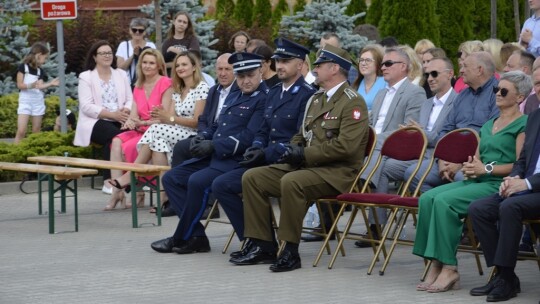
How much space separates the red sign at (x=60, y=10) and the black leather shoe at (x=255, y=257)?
24.8 ft

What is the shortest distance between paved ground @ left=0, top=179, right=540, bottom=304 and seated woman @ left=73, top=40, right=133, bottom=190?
2.90 metres

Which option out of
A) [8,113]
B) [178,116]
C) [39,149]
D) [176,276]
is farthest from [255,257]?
[8,113]

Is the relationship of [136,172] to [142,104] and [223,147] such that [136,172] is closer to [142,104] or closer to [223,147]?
[223,147]

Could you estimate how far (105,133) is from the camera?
15.0 meters

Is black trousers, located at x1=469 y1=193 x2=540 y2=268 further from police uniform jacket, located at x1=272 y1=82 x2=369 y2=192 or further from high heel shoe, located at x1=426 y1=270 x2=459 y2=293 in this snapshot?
police uniform jacket, located at x1=272 y1=82 x2=369 y2=192

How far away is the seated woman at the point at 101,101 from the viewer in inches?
591

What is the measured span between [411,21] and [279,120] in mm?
13300

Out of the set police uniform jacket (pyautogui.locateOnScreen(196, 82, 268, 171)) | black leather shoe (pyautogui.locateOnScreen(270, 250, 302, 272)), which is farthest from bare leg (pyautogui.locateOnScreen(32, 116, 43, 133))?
black leather shoe (pyautogui.locateOnScreen(270, 250, 302, 272))

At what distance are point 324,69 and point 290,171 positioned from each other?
0.89 m

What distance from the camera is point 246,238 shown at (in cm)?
1025

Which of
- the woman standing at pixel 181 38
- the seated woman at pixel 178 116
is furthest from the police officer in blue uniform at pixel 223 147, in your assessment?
the woman standing at pixel 181 38

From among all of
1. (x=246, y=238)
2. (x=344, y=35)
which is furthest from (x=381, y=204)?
(x=344, y=35)

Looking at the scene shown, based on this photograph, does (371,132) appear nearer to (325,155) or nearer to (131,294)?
(325,155)

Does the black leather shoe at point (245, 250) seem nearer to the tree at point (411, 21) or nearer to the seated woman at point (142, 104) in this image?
the seated woman at point (142, 104)
